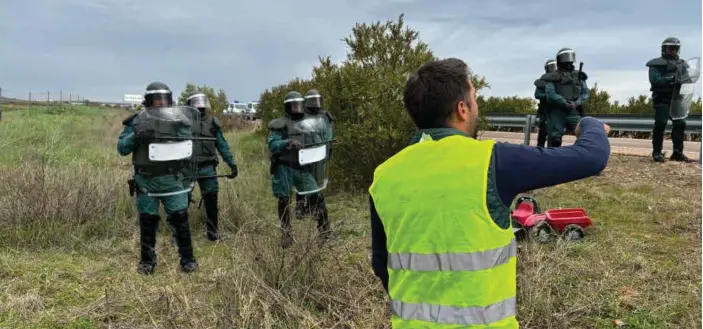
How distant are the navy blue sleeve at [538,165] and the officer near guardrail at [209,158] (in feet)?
17.2

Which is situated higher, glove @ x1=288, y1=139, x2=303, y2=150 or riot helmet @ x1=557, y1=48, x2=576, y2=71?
riot helmet @ x1=557, y1=48, x2=576, y2=71

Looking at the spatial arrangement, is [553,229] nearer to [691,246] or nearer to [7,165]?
[691,246]

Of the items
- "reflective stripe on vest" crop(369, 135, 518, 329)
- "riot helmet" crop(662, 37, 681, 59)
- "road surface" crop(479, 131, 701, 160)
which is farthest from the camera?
"road surface" crop(479, 131, 701, 160)

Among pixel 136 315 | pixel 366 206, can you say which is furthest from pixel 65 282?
pixel 366 206

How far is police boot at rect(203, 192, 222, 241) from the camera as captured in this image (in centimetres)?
682

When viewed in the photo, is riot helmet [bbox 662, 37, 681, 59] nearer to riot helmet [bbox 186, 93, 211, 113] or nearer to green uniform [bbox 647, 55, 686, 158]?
green uniform [bbox 647, 55, 686, 158]

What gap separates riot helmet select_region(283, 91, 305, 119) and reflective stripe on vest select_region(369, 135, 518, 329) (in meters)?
4.32

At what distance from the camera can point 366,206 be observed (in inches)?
312

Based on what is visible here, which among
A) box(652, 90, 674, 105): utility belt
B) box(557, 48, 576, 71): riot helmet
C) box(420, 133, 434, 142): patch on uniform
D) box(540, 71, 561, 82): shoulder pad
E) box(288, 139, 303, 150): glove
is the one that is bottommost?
box(288, 139, 303, 150): glove

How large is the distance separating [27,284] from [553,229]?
4647mm

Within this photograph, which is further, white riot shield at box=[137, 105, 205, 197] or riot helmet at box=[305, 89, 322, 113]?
riot helmet at box=[305, 89, 322, 113]

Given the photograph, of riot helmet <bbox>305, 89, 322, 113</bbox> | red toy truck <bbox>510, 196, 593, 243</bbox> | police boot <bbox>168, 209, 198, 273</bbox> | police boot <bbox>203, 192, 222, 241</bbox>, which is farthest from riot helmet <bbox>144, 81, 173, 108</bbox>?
red toy truck <bbox>510, 196, 593, 243</bbox>

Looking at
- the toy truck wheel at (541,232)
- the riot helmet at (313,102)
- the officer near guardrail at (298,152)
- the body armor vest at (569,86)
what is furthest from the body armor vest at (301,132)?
the body armor vest at (569,86)

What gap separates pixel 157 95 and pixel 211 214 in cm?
229
